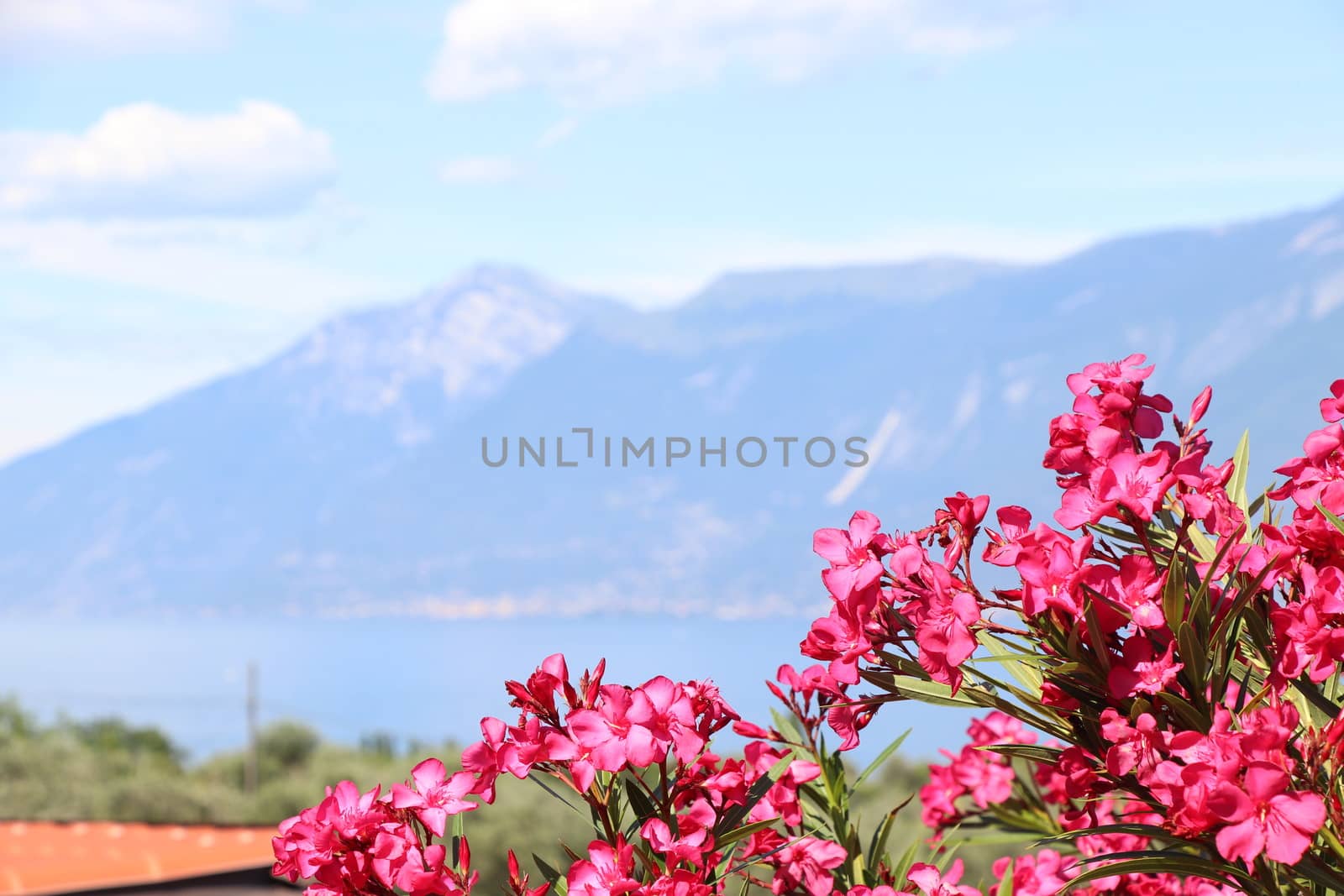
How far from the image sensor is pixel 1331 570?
2.72 ft

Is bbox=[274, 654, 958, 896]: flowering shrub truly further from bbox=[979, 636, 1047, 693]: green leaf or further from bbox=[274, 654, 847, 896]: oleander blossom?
bbox=[979, 636, 1047, 693]: green leaf

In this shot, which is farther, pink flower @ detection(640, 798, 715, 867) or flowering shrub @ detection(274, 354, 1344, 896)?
pink flower @ detection(640, 798, 715, 867)

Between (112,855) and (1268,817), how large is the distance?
12.2 feet

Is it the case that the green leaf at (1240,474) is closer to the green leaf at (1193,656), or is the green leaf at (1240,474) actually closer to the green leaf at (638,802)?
the green leaf at (1193,656)

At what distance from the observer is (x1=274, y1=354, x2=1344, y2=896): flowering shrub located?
29.7 inches

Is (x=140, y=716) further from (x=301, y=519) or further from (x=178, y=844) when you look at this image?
(x=301, y=519)

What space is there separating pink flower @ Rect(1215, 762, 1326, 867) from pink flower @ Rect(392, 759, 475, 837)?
483 millimetres

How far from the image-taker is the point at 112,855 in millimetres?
3771

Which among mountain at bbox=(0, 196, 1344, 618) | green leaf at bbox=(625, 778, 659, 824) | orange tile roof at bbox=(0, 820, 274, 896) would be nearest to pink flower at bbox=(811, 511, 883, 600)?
green leaf at bbox=(625, 778, 659, 824)

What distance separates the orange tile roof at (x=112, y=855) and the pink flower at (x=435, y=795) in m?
2.70

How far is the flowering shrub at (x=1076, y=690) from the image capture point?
2.47ft

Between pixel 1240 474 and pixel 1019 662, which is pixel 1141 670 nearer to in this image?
pixel 1019 662

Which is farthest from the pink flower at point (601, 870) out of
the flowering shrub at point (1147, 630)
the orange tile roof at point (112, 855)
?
the orange tile roof at point (112, 855)

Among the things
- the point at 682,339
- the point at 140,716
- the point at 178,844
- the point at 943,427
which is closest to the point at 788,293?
the point at 682,339
